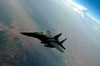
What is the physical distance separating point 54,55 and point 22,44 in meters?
81.3

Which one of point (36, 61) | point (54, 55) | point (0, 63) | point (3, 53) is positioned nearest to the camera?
point (0, 63)

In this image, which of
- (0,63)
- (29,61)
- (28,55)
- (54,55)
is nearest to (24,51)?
(28,55)

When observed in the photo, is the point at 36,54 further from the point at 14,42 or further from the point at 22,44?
the point at 14,42

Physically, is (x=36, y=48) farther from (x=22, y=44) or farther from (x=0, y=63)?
(x=0, y=63)

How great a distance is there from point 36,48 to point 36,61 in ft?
85.7

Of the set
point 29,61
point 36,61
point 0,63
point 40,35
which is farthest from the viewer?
point 36,61

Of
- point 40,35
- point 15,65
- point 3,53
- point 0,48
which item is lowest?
point 40,35

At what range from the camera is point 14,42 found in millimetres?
128125

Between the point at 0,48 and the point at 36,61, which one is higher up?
the point at 0,48

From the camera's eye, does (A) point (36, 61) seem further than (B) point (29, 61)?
Yes

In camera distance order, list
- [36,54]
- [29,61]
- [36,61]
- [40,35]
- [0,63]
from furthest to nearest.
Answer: [36,54] → [36,61] → [29,61] → [0,63] → [40,35]

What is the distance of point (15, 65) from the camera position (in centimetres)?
10806

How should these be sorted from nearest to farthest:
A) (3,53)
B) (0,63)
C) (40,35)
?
(40,35), (0,63), (3,53)

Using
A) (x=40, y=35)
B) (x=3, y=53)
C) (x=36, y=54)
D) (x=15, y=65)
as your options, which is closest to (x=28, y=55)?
(x=36, y=54)
